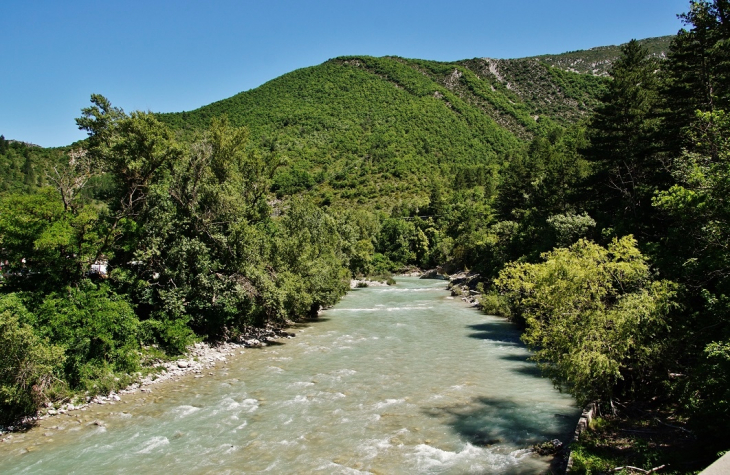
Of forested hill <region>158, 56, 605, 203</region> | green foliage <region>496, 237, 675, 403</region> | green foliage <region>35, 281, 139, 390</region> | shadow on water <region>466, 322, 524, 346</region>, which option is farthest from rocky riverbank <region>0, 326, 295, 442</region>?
forested hill <region>158, 56, 605, 203</region>

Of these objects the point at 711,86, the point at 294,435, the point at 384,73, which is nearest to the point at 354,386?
the point at 294,435

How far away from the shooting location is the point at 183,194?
2611cm

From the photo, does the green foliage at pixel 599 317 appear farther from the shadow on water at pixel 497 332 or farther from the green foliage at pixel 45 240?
the green foliage at pixel 45 240

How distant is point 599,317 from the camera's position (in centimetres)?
1256

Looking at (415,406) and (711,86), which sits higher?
(711,86)

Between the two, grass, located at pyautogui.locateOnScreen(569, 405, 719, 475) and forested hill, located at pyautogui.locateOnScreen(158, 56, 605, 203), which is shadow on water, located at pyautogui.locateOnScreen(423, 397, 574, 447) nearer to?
grass, located at pyautogui.locateOnScreen(569, 405, 719, 475)

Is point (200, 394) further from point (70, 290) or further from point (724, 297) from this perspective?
point (724, 297)

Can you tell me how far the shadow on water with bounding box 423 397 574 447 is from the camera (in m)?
13.6

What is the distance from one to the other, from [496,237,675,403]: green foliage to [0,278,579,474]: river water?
8.65ft

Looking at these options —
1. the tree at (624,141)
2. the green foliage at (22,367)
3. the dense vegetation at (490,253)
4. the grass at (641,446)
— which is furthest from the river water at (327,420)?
the tree at (624,141)

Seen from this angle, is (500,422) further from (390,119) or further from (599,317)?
(390,119)

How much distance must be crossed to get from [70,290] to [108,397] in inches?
203

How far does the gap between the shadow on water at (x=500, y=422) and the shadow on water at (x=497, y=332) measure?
36.4 feet

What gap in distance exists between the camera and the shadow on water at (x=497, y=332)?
27781 millimetres
